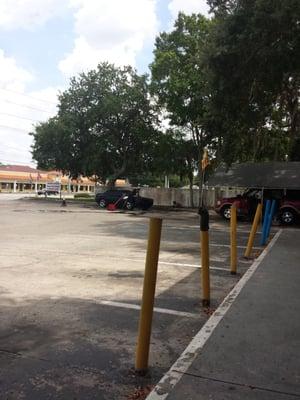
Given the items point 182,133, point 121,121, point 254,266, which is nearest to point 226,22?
point 254,266

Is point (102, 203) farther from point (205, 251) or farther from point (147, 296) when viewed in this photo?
point (147, 296)

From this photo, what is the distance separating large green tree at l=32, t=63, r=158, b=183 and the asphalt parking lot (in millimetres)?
31258

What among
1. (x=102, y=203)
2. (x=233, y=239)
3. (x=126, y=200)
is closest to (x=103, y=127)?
(x=102, y=203)

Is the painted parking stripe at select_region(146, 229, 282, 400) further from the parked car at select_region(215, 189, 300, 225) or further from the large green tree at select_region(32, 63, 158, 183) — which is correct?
the large green tree at select_region(32, 63, 158, 183)

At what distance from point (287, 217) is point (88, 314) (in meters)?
18.9

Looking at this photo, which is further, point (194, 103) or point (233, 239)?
point (194, 103)

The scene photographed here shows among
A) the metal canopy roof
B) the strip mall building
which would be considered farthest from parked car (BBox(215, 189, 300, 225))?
the strip mall building

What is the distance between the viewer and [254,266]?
992 centimetres

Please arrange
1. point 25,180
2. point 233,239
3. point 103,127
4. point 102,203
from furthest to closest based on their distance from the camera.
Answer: point 25,180, point 103,127, point 102,203, point 233,239

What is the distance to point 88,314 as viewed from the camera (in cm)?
641

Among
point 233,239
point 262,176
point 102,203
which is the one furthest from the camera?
point 102,203

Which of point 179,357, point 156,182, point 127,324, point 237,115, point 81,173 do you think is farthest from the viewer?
point 156,182

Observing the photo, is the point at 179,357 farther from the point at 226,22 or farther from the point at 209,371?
the point at 226,22

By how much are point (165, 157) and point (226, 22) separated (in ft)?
78.7
